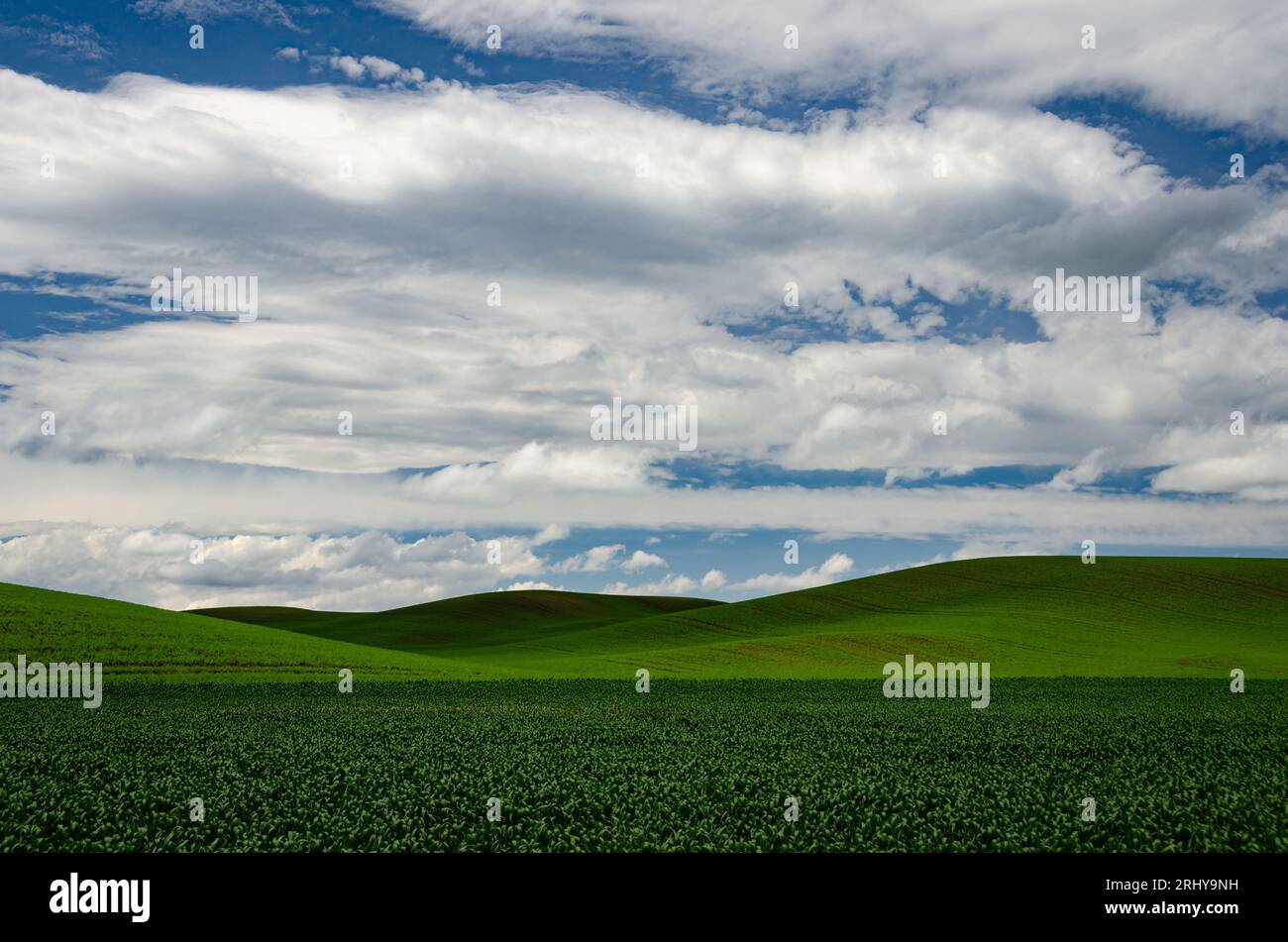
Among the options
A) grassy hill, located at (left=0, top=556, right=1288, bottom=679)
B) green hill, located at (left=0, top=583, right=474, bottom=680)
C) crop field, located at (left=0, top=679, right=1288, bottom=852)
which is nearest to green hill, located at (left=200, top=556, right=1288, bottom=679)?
grassy hill, located at (left=0, top=556, right=1288, bottom=679)

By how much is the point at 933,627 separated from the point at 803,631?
15.3 metres

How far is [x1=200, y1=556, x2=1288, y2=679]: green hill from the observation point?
258 feet

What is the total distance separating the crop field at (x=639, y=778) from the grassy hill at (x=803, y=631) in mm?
23335

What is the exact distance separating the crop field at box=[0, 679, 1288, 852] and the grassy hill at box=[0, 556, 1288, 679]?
23335mm

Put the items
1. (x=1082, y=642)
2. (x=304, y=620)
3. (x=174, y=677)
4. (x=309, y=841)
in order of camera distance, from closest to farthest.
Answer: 1. (x=309, y=841)
2. (x=174, y=677)
3. (x=1082, y=642)
4. (x=304, y=620)

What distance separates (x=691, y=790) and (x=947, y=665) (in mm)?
58474

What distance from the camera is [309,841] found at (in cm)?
1834

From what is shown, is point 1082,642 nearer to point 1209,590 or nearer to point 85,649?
point 1209,590

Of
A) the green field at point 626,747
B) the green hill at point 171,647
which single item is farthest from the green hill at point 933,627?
the green hill at point 171,647

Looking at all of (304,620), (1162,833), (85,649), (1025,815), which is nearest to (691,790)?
(1025,815)

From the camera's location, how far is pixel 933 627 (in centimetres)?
9656

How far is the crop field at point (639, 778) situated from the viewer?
62.0 feet

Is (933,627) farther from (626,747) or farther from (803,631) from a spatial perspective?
(626,747)

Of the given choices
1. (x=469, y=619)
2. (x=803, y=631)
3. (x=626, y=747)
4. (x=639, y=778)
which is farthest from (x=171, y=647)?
(x=469, y=619)
